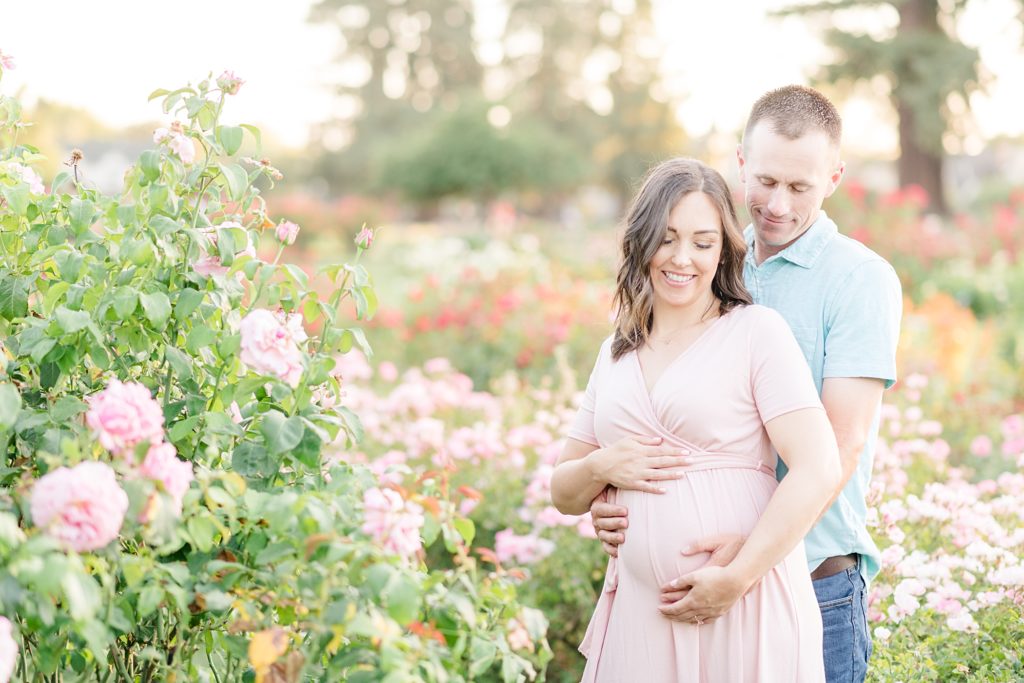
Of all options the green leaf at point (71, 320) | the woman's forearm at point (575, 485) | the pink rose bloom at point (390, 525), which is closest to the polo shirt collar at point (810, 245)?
the woman's forearm at point (575, 485)

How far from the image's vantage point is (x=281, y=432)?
190cm

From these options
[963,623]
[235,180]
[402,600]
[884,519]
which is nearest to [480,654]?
[402,600]

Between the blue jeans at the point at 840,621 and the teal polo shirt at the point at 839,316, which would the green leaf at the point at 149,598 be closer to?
the teal polo shirt at the point at 839,316

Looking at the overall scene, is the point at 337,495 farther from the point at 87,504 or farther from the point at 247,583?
the point at 87,504

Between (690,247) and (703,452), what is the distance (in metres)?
0.46

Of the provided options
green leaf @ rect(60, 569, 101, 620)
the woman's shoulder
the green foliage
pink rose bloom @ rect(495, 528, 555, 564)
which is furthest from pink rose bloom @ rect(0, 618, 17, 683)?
the green foliage

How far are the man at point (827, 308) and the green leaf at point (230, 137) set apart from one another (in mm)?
1156

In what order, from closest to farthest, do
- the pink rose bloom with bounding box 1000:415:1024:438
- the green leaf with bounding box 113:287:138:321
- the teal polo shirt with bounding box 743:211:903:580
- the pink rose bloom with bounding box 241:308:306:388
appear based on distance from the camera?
the pink rose bloom with bounding box 241:308:306:388, the green leaf with bounding box 113:287:138:321, the teal polo shirt with bounding box 743:211:903:580, the pink rose bloom with bounding box 1000:415:1024:438

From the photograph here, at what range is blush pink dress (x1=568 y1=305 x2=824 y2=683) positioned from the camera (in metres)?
2.13

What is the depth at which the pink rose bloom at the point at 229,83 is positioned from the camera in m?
2.05

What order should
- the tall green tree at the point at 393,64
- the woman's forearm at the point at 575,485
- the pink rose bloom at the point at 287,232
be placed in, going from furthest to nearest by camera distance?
the tall green tree at the point at 393,64 → the woman's forearm at the point at 575,485 → the pink rose bloom at the point at 287,232

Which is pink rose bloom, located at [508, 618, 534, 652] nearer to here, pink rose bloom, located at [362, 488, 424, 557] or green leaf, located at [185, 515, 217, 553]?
pink rose bloom, located at [362, 488, 424, 557]

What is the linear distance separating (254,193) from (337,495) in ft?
2.45

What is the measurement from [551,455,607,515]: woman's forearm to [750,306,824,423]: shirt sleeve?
1.41 ft
